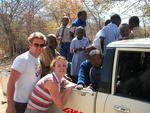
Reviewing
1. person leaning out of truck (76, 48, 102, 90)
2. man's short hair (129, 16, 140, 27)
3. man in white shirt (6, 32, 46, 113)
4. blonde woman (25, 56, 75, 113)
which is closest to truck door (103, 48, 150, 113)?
person leaning out of truck (76, 48, 102, 90)

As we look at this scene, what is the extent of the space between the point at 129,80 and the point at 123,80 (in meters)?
0.06

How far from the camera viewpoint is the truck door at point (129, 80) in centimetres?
386

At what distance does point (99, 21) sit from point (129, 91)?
56.7ft

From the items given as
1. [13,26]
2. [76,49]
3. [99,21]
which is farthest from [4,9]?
[76,49]

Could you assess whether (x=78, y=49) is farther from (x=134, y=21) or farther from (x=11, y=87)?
(x=11, y=87)

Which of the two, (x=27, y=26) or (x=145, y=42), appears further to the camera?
(x=27, y=26)

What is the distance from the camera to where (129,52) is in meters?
4.02

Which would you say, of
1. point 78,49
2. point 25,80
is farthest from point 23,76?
point 78,49

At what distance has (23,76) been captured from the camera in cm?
465

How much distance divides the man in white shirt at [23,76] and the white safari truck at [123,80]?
0.79 metres

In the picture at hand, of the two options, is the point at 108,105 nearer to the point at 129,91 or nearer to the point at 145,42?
the point at 129,91

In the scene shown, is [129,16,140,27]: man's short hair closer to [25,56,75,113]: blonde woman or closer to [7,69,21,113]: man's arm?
[25,56,75,113]: blonde woman

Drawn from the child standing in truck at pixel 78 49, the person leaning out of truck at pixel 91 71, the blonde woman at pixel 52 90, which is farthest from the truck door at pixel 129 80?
the child standing in truck at pixel 78 49

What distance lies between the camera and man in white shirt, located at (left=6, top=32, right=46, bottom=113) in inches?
180
